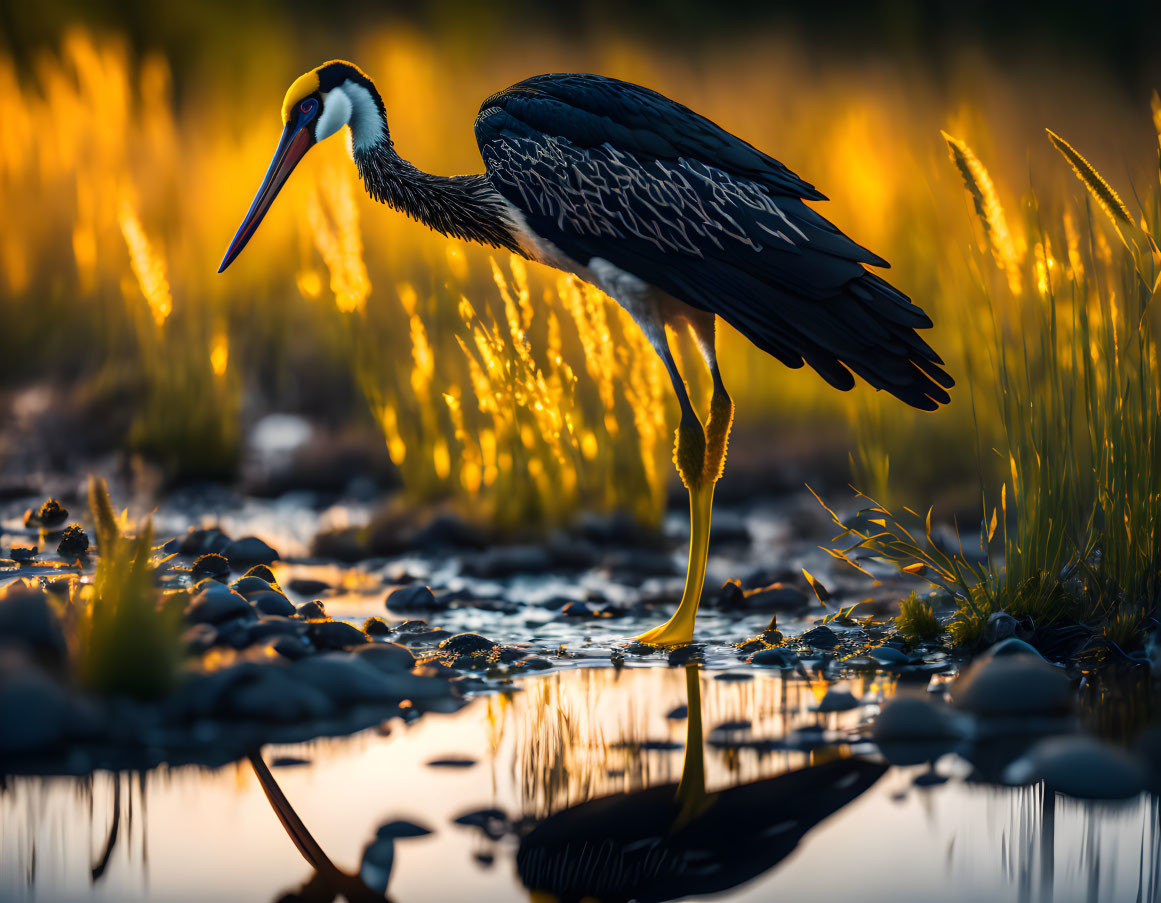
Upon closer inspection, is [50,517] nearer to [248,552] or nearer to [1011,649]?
[248,552]

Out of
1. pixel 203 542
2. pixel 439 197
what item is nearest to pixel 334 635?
pixel 203 542

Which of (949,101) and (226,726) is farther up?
(949,101)

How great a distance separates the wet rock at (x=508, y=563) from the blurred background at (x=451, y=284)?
33 cm

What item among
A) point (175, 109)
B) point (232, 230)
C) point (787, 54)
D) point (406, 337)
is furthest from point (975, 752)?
point (175, 109)

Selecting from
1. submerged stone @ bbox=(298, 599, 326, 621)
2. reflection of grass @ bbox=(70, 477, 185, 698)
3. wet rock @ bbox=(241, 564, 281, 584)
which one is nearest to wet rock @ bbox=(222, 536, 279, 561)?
wet rock @ bbox=(241, 564, 281, 584)

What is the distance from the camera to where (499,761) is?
11.0ft

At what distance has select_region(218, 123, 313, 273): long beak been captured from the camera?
18.6ft

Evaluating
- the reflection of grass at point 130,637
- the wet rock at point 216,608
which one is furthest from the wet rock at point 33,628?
the wet rock at point 216,608

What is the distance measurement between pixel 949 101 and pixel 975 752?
7013 mm

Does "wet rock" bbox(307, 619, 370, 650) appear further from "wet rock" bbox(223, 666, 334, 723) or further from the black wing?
the black wing

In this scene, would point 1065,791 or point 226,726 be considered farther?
point 226,726

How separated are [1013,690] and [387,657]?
1942 mm

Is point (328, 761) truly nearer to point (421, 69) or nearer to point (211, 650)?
point (211, 650)

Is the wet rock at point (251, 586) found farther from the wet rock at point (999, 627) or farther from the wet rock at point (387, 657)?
the wet rock at point (999, 627)
